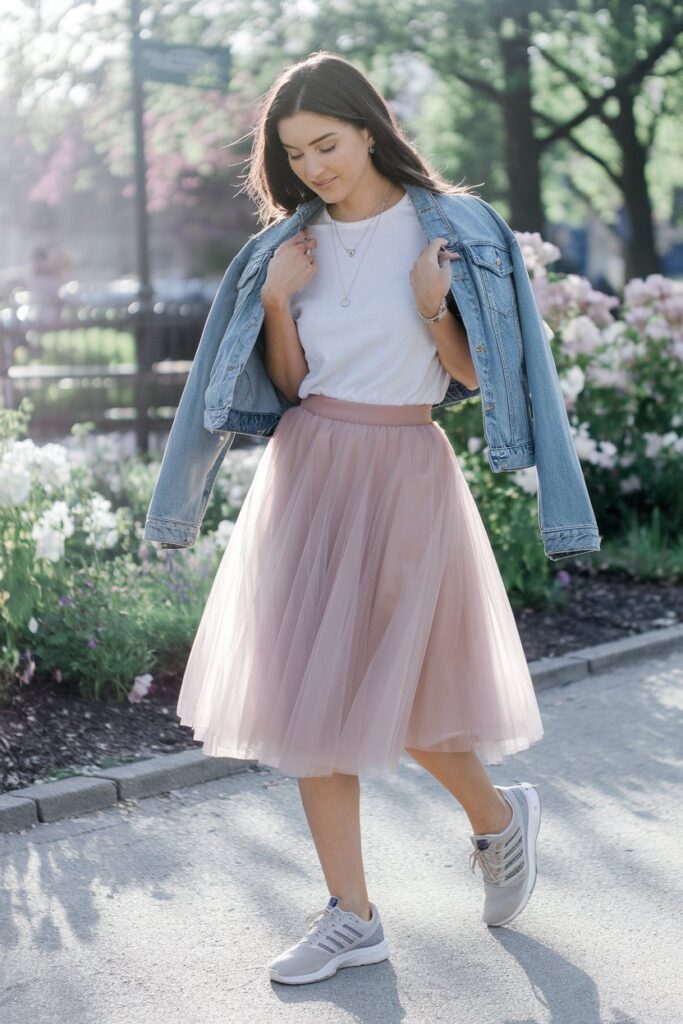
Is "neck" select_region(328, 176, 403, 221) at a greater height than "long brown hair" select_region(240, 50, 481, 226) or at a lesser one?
lesser

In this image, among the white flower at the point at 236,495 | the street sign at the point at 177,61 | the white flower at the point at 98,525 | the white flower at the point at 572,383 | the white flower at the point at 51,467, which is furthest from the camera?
the street sign at the point at 177,61

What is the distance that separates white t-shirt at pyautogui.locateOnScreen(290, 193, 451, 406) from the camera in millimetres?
3324

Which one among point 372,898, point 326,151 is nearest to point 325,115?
point 326,151

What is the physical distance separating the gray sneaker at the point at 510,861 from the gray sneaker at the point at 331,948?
1.02 feet

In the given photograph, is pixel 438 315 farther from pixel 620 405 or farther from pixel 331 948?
pixel 620 405

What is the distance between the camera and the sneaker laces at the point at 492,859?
3.56m

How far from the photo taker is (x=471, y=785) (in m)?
3.49

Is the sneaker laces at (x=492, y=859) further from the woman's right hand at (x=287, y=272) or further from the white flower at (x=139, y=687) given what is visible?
the white flower at (x=139, y=687)

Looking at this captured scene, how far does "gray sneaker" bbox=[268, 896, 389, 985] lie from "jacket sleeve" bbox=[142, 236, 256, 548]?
3.01 ft

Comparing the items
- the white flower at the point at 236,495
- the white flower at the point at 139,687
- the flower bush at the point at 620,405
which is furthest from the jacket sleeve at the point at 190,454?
the flower bush at the point at 620,405

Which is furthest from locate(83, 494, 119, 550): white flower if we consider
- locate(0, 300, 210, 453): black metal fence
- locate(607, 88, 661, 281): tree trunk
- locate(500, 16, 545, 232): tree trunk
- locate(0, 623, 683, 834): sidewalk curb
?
locate(607, 88, 661, 281): tree trunk

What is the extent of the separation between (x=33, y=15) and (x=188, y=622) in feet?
31.5

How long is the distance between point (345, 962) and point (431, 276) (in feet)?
4.96

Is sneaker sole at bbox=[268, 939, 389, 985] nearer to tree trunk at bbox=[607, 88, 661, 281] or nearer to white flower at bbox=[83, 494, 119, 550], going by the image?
white flower at bbox=[83, 494, 119, 550]
